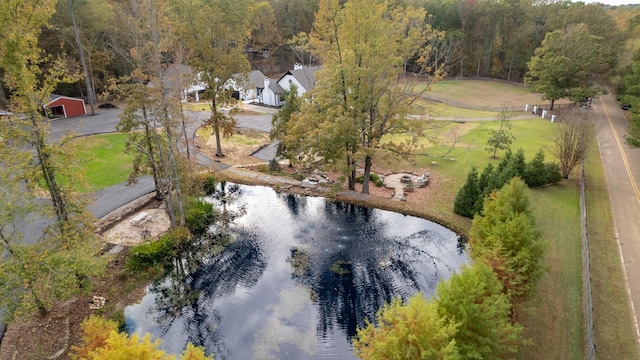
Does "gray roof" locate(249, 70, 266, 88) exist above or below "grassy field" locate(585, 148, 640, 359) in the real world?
above

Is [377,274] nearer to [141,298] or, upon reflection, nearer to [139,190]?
[141,298]

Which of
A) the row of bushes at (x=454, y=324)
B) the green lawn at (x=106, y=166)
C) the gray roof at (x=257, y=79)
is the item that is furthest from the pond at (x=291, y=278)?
the gray roof at (x=257, y=79)

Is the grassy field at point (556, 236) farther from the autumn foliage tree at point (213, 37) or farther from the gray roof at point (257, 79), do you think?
the gray roof at point (257, 79)

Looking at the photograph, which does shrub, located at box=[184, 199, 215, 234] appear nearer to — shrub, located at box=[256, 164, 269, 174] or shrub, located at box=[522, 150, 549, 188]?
shrub, located at box=[256, 164, 269, 174]

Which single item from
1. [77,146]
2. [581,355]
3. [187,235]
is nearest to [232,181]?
[187,235]

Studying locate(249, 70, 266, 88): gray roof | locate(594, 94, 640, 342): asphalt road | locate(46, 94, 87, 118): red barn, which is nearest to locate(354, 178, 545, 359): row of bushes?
locate(594, 94, 640, 342): asphalt road

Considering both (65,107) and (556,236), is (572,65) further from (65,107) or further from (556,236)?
(65,107)

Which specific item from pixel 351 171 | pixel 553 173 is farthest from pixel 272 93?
pixel 553 173
